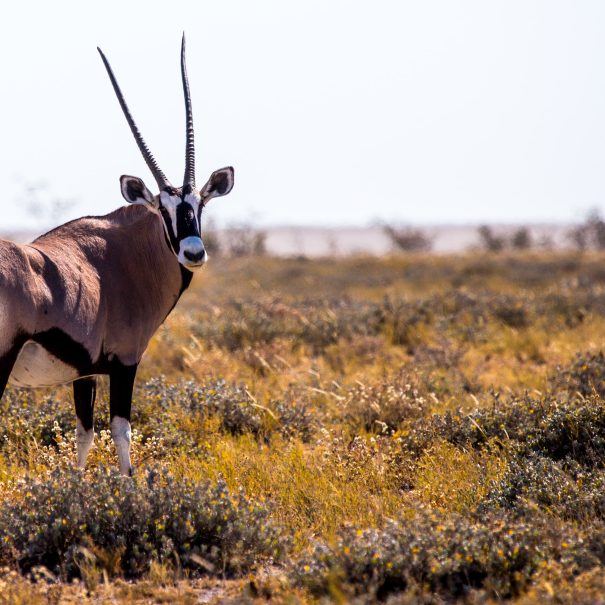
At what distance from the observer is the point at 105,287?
19.4 ft

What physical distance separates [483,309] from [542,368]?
4057 mm

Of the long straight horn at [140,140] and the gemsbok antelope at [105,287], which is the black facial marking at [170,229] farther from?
the long straight horn at [140,140]

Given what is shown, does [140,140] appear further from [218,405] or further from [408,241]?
[408,241]

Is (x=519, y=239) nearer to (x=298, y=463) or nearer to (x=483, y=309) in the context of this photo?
(x=483, y=309)

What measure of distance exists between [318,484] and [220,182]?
101 inches

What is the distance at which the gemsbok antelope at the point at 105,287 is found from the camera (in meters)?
5.10

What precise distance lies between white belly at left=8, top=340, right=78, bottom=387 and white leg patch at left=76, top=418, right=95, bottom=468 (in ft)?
2.78

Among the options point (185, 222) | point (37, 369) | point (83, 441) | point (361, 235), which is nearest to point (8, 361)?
point (37, 369)

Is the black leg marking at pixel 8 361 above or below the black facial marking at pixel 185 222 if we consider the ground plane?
below

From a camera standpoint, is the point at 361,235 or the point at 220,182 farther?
the point at 361,235

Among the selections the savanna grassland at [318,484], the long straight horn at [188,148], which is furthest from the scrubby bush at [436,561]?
the long straight horn at [188,148]

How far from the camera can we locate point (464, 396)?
8.94m

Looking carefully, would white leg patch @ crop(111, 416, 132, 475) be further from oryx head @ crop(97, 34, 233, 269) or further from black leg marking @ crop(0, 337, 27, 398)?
oryx head @ crop(97, 34, 233, 269)

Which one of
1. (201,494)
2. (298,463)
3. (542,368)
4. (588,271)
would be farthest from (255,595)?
(588,271)
